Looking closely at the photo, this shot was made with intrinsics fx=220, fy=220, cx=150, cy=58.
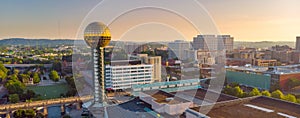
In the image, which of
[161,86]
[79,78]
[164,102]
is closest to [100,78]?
[164,102]

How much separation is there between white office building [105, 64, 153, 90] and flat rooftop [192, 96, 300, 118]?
15.5 ft

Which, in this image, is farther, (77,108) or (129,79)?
(129,79)

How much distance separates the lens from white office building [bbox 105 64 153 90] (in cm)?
786

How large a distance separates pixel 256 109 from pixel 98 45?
301 cm

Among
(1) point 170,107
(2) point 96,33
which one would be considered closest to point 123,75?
(2) point 96,33

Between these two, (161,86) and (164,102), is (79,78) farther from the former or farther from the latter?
(164,102)

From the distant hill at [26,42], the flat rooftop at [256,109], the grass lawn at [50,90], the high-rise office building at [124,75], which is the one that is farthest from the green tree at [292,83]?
the distant hill at [26,42]

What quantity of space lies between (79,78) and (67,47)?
1686cm

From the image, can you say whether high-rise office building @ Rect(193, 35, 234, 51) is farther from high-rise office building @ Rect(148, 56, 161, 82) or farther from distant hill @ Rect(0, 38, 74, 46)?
distant hill @ Rect(0, 38, 74, 46)

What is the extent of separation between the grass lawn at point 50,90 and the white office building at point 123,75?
1.72 meters

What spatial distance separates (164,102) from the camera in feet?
14.0

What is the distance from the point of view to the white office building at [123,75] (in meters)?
7.86

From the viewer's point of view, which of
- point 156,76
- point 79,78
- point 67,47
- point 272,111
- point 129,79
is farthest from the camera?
point 67,47

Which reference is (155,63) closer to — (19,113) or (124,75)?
(124,75)
